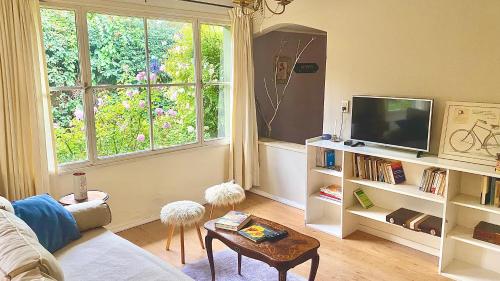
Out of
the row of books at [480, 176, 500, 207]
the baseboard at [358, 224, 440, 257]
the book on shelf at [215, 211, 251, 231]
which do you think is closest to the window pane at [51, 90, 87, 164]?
the book on shelf at [215, 211, 251, 231]

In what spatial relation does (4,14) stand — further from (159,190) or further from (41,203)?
(159,190)

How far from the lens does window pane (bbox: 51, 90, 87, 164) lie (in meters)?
3.26

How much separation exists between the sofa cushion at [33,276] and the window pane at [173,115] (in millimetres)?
2629

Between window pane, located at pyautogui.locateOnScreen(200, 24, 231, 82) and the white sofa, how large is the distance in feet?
7.07

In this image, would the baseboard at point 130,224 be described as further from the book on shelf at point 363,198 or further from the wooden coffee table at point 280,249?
the book on shelf at point 363,198

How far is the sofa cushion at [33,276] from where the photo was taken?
131 cm

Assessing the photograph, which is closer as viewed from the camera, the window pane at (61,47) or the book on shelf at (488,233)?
the book on shelf at (488,233)

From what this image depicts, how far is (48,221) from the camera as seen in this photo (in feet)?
7.61

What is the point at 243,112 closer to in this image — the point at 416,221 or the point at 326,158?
the point at 326,158

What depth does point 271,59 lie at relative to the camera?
5.22m

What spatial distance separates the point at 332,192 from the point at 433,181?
0.96 metres

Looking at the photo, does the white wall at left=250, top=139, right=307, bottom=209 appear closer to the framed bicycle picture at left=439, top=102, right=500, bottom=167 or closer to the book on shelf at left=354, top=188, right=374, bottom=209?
the book on shelf at left=354, top=188, right=374, bottom=209

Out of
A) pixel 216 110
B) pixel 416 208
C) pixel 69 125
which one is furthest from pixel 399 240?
pixel 69 125

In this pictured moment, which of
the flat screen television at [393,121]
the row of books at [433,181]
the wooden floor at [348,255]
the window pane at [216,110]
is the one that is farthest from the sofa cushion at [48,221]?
the row of books at [433,181]
